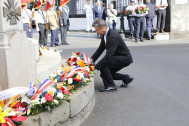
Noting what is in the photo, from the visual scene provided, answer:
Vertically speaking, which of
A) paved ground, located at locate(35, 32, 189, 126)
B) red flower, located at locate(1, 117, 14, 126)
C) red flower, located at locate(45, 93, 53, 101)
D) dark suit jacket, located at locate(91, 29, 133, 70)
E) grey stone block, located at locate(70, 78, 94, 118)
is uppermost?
→ dark suit jacket, located at locate(91, 29, 133, 70)

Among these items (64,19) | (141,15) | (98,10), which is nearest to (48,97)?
(64,19)

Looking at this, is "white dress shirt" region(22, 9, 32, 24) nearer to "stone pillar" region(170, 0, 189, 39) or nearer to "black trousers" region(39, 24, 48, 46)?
"black trousers" region(39, 24, 48, 46)

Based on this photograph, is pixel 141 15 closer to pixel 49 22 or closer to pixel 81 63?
pixel 49 22

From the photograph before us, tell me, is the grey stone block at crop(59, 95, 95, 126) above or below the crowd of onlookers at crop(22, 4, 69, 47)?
below

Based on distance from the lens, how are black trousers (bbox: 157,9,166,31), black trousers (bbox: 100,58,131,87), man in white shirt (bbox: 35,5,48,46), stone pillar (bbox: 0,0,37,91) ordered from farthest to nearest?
black trousers (bbox: 157,9,166,31)
man in white shirt (bbox: 35,5,48,46)
black trousers (bbox: 100,58,131,87)
stone pillar (bbox: 0,0,37,91)

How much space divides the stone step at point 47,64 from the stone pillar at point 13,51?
86 centimetres

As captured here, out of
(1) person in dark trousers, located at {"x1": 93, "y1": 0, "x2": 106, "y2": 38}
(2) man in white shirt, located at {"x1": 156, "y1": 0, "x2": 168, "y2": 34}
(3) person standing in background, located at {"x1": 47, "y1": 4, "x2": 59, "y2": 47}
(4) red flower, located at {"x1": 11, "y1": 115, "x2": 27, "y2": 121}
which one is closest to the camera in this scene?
(4) red flower, located at {"x1": 11, "y1": 115, "x2": 27, "y2": 121}

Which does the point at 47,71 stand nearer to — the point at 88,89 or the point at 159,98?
the point at 88,89

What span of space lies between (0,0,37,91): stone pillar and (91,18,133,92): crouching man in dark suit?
6.18 ft

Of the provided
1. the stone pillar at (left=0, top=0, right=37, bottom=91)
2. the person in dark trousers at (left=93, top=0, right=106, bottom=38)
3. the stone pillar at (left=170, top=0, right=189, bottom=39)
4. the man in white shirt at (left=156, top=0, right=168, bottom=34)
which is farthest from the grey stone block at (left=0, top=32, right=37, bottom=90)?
the person in dark trousers at (left=93, top=0, right=106, bottom=38)

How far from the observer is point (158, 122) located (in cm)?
476

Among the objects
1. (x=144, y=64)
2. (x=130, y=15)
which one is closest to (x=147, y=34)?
(x=130, y=15)

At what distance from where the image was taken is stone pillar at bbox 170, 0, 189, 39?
1622cm

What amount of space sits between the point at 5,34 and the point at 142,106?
2627 millimetres
